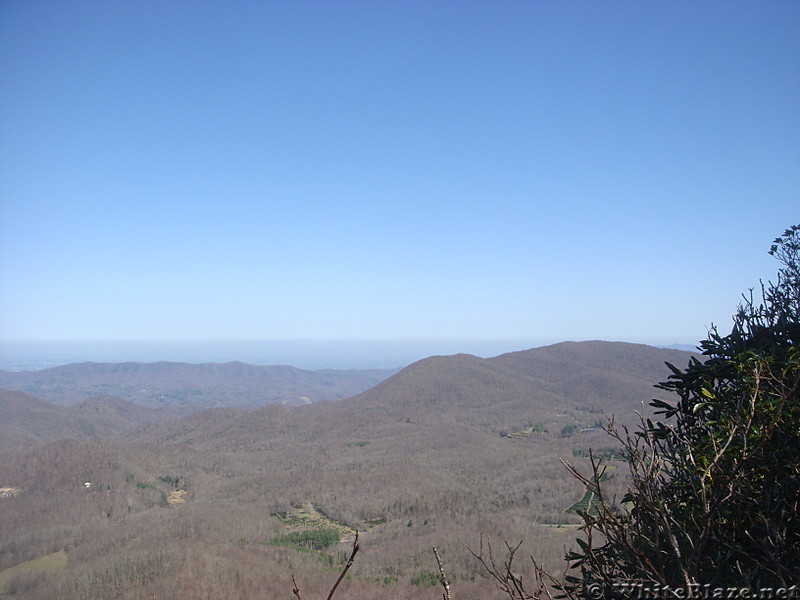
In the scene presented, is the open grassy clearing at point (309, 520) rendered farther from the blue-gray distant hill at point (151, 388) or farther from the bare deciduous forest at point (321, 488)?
the blue-gray distant hill at point (151, 388)

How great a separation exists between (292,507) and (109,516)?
11.4 metres

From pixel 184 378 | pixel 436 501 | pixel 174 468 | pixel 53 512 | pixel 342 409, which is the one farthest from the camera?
pixel 184 378

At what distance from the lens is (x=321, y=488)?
1636 inches

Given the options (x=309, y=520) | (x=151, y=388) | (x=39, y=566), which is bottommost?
(x=151, y=388)

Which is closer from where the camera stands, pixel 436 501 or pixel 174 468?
pixel 436 501

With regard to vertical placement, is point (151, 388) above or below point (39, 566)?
below

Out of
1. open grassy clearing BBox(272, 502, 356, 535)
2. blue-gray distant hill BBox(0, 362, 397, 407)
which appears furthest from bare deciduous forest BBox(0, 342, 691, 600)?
blue-gray distant hill BBox(0, 362, 397, 407)

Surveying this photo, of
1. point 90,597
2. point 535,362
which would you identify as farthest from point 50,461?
point 535,362

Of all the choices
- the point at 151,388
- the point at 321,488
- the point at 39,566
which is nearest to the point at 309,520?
the point at 321,488

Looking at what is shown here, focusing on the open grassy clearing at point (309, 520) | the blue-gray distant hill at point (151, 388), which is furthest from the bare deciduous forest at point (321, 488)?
the blue-gray distant hill at point (151, 388)

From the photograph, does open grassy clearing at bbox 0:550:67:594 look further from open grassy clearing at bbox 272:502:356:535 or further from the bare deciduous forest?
open grassy clearing at bbox 272:502:356:535

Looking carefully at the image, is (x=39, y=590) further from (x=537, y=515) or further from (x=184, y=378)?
(x=184, y=378)

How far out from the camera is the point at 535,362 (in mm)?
86625

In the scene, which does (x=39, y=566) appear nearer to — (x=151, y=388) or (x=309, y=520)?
(x=309, y=520)
